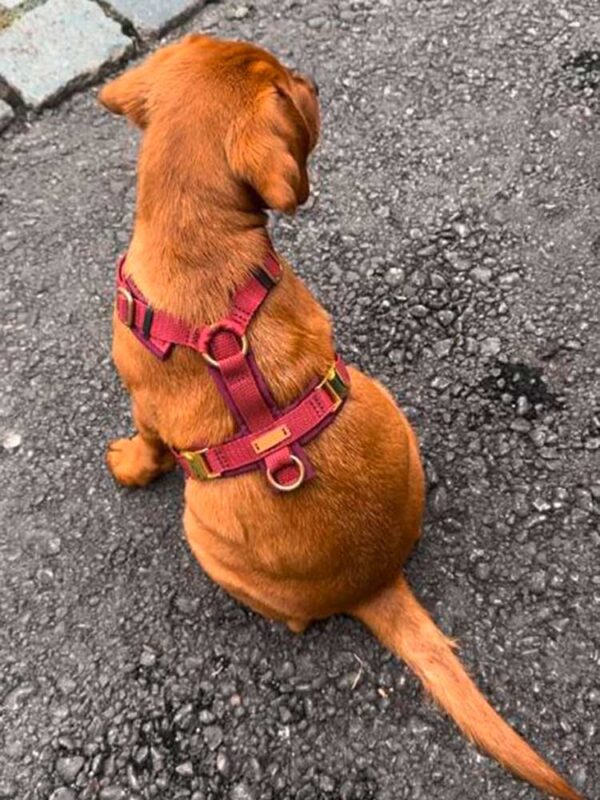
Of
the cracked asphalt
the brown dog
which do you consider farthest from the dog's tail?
the cracked asphalt

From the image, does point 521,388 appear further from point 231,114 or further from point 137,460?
point 231,114

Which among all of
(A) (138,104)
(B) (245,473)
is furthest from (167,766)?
(A) (138,104)

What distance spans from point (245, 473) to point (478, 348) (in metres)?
1.39

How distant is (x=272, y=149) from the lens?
214 centimetres

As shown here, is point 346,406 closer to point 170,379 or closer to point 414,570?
point 170,379

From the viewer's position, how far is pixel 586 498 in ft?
10.3

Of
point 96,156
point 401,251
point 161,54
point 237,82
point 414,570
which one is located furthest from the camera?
point 96,156

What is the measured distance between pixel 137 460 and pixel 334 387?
3.14ft

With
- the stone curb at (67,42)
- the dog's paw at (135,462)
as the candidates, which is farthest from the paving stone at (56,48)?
the dog's paw at (135,462)

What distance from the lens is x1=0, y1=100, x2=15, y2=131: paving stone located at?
391 centimetres

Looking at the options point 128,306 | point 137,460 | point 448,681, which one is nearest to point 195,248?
point 128,306

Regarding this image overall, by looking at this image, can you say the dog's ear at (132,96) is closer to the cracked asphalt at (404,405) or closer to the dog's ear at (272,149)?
the dog's ear at (272,149)

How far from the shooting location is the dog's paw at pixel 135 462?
3021 millimetres

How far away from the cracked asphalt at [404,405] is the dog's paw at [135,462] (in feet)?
0.26
